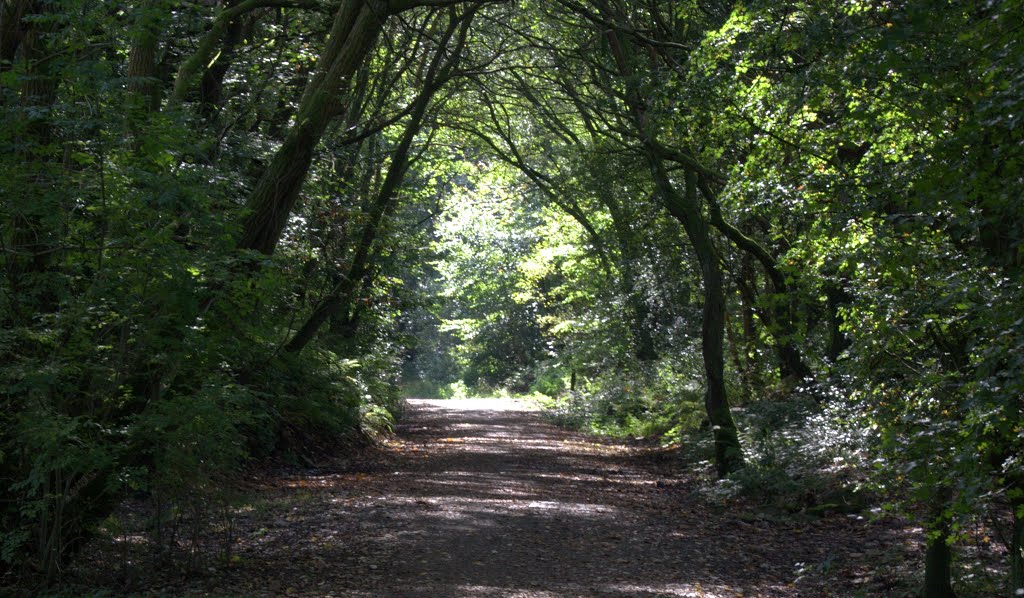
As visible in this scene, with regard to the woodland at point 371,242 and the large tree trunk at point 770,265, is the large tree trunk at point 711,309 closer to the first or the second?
the woodland at point 371,242

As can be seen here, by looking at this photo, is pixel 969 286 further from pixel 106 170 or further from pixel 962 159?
pixel 106 170

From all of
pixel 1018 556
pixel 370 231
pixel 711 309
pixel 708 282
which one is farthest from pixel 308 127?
pixel 711 309

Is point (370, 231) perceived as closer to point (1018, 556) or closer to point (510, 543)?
point (510, 543)

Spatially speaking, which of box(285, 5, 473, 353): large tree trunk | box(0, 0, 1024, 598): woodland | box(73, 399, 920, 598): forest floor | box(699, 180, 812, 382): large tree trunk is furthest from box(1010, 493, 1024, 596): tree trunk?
box(285, 5, 473, 353): large tree trunk

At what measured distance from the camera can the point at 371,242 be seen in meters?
16.0

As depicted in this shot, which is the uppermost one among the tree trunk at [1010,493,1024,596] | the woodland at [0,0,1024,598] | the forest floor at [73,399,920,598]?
the woodland at [0,0,1024,598]

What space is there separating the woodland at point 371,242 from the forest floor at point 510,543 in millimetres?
543

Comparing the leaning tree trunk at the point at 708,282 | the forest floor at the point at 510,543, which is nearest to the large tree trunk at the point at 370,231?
the forest floor at the point at 510,543

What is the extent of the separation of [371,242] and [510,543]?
8.49m

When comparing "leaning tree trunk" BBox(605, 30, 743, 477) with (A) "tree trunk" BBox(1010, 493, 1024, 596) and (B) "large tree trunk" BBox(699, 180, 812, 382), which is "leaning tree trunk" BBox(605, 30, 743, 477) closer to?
(B) "large tree trunk" BBox(699, 180, 812, 382)

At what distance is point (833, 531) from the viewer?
1009cm

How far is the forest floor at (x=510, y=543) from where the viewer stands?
7035 millimetres

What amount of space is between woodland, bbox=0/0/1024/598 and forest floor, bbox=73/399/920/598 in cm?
54

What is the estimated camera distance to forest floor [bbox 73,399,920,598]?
7.04 metres
